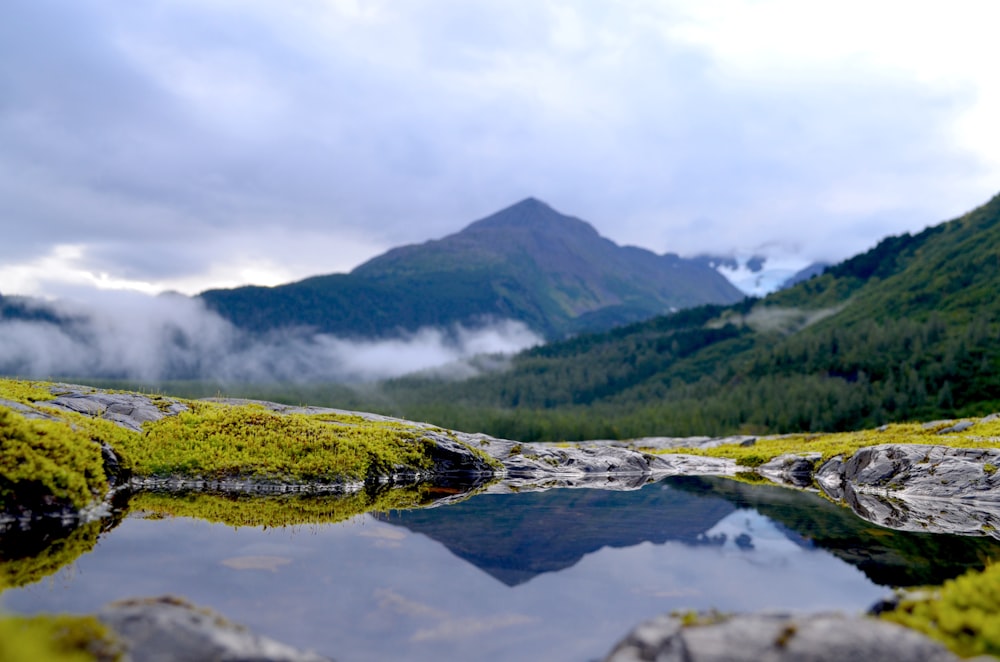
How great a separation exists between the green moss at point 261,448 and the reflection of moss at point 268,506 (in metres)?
2.28

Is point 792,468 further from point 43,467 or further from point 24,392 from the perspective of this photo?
point 24,392

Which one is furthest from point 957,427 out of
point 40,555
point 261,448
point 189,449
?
point 40,555

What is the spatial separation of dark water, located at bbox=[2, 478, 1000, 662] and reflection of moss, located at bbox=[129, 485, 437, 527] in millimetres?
967

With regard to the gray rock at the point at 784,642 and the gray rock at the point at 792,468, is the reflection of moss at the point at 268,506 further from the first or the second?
the gray rock at the point at 792,468

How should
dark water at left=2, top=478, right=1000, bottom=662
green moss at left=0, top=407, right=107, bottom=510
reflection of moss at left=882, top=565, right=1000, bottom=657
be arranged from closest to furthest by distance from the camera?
reflection of moss at left=882, top=565, right=1000, bottom=657, dark water at left=2, top=478, right=1000, bottom=662, green moss at left=0, top=407, right=107, bottom=510

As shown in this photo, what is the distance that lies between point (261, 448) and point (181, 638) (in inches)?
810

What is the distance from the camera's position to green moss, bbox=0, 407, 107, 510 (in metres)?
18.2

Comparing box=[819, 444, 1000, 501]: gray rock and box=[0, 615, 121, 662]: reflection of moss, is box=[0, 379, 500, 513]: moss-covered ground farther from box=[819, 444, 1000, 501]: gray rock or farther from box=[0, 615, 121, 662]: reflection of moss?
box=[819, 444, 1000, 501]: gray rock

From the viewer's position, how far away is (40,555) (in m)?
14.5

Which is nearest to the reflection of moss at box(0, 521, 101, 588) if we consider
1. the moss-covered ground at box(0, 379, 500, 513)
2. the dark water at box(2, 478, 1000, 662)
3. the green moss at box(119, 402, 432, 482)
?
the dark water at box(2, 478, 1000, 662)

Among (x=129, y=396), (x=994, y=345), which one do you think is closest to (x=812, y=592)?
(x=129, y=396)

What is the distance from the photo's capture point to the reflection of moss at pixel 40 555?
12.9 metres

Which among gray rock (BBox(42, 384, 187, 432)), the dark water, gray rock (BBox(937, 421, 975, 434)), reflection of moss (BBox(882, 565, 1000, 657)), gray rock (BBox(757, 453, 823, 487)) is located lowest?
gray rock (BBox(757, 453, 823, 487))

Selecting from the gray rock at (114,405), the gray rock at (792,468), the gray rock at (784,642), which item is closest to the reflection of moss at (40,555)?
the gray rock at (114,405)
